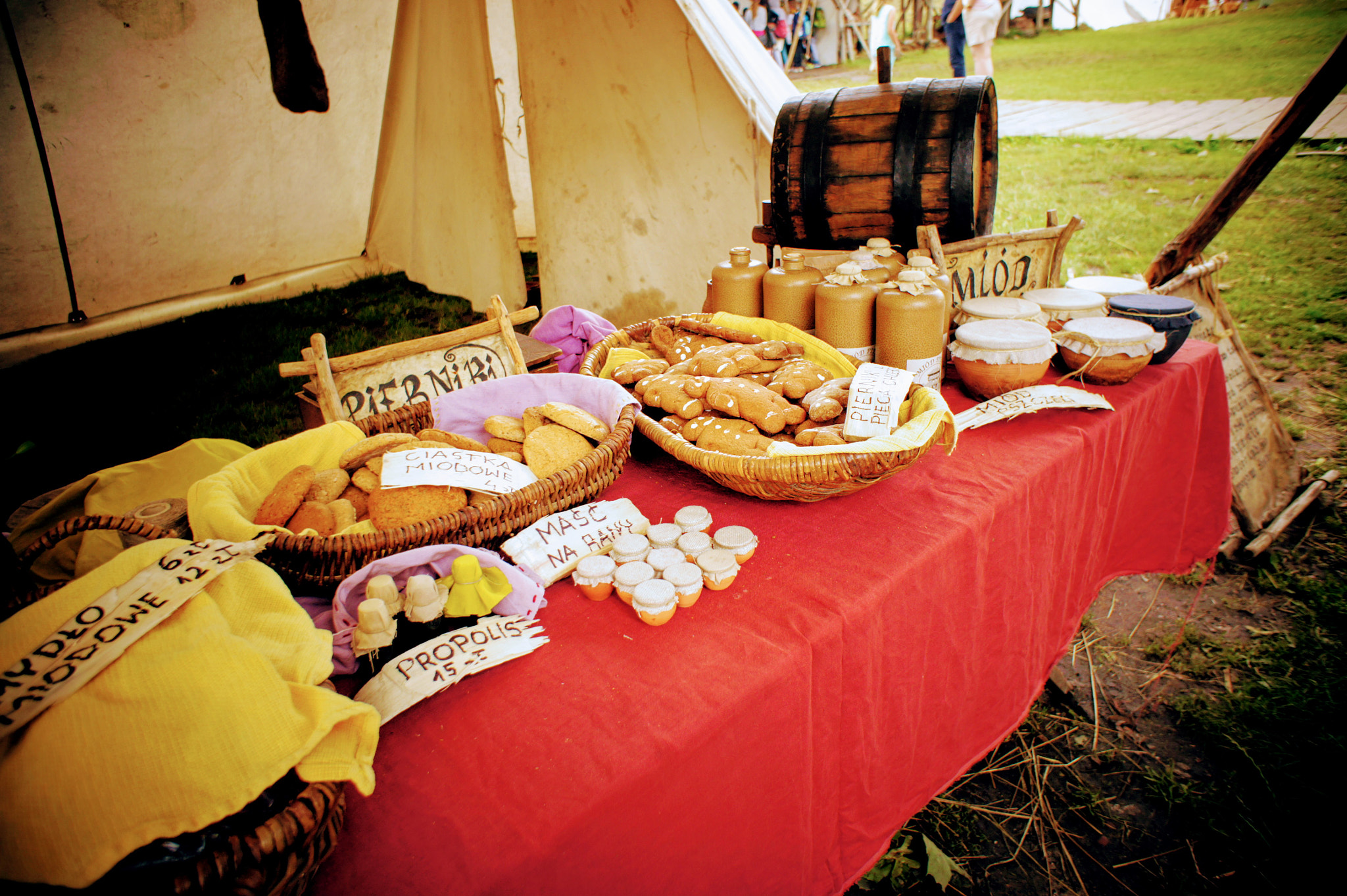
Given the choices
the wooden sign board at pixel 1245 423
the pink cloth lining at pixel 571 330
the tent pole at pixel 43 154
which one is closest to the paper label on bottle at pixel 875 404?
the pink cloth lining at pixel 571 330

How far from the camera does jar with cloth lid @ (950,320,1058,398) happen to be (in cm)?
169

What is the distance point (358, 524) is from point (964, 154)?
2.00 metres

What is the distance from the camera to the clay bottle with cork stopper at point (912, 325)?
1591 millimetres

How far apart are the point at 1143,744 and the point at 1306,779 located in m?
0.38

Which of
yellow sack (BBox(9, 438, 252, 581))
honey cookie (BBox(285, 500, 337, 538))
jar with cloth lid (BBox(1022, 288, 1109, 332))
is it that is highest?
jar with cloth lid (BBox(1022, 288, 1109, 332))

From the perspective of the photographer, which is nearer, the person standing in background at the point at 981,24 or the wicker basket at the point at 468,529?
the wicker basket at the point at 468,529

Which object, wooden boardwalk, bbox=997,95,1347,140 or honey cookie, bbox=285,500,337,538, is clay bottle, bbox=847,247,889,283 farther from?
wooden boardwalk, bbox=997,95,1347,140

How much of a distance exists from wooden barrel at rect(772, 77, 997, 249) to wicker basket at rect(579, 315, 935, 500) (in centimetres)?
119

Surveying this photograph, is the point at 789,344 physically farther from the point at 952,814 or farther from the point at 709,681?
the point at 952,814

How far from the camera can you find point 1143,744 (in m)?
2.01

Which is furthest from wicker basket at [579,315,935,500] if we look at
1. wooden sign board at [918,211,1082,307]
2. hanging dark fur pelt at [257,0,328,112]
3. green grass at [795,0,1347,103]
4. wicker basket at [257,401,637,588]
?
green grass at [795,0,1347,103]

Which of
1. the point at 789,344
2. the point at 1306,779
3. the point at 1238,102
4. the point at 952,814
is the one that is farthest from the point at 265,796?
the point at 1238,102

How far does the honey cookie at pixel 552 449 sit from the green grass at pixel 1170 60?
8327 mm

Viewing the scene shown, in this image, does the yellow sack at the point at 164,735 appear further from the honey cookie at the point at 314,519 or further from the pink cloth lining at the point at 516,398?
the pink cloth lining at the point at 516,398
